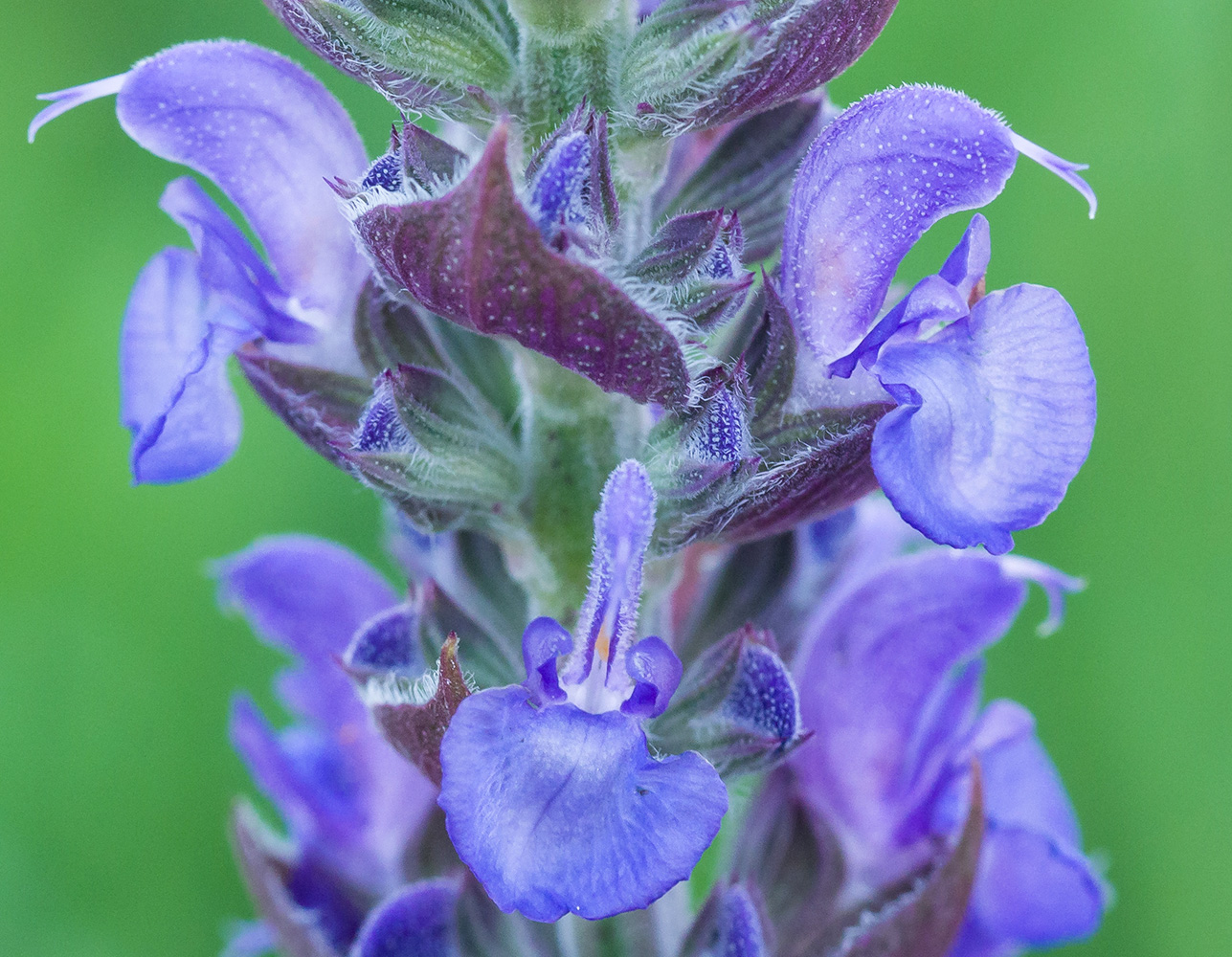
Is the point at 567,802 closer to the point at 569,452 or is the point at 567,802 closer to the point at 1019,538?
the point at 569,452

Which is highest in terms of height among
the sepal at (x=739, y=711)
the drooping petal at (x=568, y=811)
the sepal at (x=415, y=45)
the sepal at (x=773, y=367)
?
the sepal at (x=415, y=45)

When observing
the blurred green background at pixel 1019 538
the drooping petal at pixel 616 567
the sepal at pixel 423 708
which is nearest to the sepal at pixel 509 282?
the drooping petal at pixel 616 567

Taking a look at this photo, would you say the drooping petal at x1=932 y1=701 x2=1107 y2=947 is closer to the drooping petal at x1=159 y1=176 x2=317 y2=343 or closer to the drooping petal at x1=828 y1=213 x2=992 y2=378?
the drooping petal at x1=828 y1=213 x2=992 y2=378

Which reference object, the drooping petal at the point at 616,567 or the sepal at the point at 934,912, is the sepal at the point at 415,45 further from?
the sepal at the point at 934,912

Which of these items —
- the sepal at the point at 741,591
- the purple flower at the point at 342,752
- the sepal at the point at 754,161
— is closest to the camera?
the sepal at the point at 754,161

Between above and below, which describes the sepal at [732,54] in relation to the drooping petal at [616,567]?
above

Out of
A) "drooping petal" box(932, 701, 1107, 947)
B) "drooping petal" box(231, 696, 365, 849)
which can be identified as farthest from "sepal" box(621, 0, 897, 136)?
"drooping petal" box(231, 696, 365, 849)

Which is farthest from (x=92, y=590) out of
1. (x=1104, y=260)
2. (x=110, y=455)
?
(x=1104, y=260)

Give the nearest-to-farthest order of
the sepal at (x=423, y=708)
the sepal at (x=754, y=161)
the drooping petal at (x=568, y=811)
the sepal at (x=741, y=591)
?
the drooping petal at (x=568, y=811), the sepal at (x=423, y=708), the sepal at (x=754, y=161), the sepal at (x=741, y=591)
